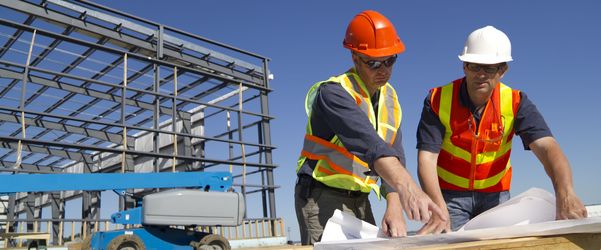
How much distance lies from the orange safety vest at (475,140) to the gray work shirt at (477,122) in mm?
28

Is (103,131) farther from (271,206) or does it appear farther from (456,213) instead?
(456,213)

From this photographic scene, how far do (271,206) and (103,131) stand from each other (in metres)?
5.94

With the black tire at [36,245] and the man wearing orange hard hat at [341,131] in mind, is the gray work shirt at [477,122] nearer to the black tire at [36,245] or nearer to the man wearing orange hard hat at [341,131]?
the man wearing orange hard hat at [341,131]

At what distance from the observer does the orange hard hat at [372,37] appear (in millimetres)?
2428

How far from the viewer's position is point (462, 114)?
2771mm

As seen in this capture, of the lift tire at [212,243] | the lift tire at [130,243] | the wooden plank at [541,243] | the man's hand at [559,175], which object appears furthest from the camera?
the lift tire at [212,243]

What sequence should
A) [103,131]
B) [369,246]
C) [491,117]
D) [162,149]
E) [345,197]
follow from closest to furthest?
[369,246], [345,197], [491,117], [103,131], [162,149]

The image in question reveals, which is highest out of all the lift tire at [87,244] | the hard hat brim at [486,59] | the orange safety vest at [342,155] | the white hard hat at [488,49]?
the white hard hat at [488,49]

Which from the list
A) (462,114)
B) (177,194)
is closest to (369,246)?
(462,114)

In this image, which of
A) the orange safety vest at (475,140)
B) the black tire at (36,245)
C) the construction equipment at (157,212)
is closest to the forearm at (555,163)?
the orange safety vest at (475,140)

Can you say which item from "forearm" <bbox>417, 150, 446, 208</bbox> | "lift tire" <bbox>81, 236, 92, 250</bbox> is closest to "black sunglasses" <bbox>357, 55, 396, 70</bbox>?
"forearm" <bbox>417, 150, 446, 208</bbox>

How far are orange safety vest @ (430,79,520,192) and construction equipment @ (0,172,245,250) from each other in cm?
437

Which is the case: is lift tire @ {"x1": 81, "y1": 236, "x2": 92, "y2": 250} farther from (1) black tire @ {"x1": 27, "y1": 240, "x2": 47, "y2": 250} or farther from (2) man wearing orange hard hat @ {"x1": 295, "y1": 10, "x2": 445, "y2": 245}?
(2) man wearing orange hard hat @ {"x1": 295, "y1": 10, "x2": 445, "y2": 245}

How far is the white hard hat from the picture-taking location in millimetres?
2592
